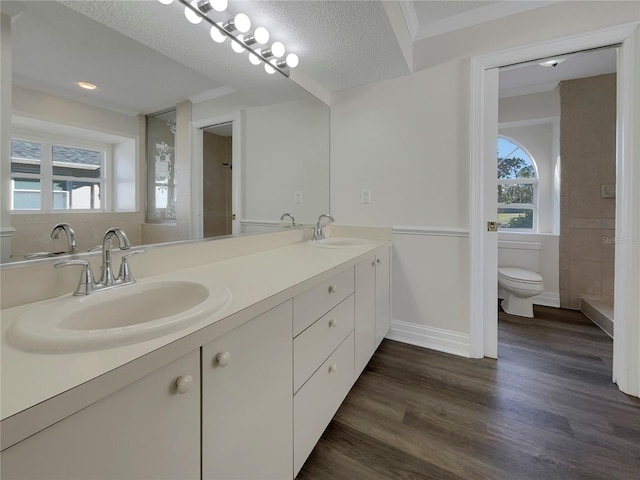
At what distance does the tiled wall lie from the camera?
261 centimetres

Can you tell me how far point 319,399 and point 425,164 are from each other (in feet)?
5.42

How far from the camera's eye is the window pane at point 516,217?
322cm

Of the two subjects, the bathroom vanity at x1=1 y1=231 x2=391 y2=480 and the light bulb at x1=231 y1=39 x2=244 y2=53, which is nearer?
the bathroom vanity at x1=1 y1=231 x2=391 y2=480

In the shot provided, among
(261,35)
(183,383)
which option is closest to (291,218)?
(261,35)

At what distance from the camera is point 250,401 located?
0.76 meters

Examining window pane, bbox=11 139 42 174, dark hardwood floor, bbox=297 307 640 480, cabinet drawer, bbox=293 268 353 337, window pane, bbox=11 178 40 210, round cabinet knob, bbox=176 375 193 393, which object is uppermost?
window pane, bbox=11 139 42 174

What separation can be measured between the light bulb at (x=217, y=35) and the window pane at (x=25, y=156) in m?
0.94

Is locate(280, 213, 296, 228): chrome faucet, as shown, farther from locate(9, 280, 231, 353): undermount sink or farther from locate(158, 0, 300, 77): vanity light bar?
locate(9, 280, 231, 353): undermount sink

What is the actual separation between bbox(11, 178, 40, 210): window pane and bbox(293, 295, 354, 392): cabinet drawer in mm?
866

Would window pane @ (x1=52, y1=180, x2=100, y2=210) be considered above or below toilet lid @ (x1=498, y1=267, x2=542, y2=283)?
above

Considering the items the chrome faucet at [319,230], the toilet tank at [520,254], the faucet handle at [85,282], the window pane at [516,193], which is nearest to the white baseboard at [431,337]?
the chrome faucet at [319,230]

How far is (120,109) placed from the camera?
1007 millimetres

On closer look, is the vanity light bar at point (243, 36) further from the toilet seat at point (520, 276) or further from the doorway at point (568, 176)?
the toilet seat at point (520, 276)

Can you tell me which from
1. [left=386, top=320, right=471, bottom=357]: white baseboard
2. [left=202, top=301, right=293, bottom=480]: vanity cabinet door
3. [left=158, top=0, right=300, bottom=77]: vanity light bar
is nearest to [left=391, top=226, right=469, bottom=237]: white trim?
[left=386, top=320, right=471, bottom=357]: white baseboard
